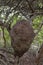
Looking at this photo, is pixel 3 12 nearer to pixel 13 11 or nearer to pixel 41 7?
pixel 13 11

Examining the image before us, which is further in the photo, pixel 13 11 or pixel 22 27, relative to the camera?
pixel 13 11

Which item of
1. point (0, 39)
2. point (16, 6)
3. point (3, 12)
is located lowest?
point (0, 39)

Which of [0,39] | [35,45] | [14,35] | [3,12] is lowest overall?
[0,39]

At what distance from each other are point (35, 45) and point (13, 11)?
22.7 inches

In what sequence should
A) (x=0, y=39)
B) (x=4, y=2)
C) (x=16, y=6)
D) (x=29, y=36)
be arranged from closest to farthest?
(x=29, y=36), (x=16, y=6), (x=4, y=2), (x=0, y=39)

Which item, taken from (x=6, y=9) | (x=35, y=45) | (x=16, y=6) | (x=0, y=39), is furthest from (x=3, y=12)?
(x=0, y=39)

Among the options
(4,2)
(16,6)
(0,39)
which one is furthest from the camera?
(0,39)

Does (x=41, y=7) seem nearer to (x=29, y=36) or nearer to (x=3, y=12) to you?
(x=3, y=12)

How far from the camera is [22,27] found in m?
1.26

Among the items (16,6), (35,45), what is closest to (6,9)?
(16,6)

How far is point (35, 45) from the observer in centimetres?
276

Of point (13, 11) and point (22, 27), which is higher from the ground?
point (22, 27)

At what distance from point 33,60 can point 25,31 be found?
20cm

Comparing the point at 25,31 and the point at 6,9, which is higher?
the point at 25,31
